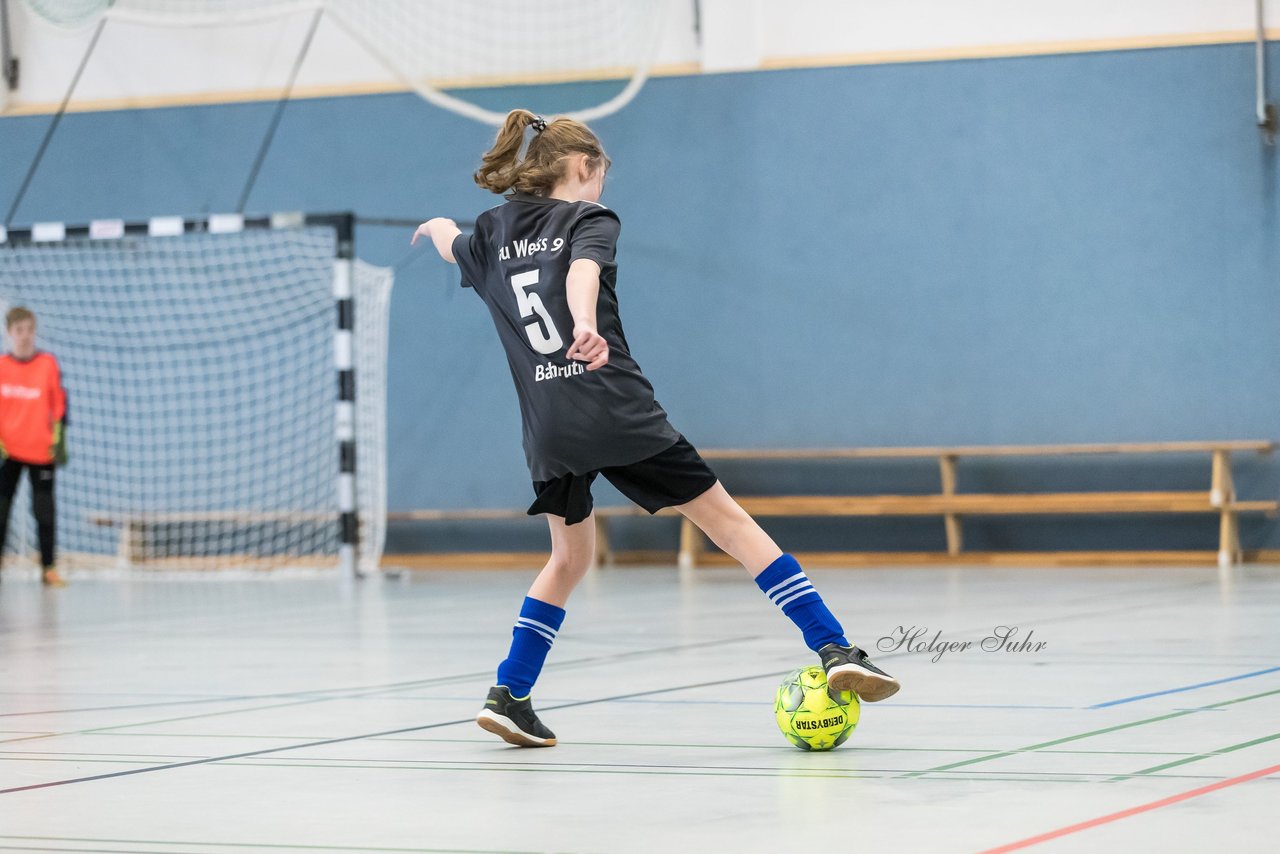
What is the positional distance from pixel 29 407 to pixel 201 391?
2764mm

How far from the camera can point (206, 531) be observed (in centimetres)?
1498

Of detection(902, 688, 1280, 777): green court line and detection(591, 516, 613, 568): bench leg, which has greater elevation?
detection(591, 516, 613, 568): bench leg

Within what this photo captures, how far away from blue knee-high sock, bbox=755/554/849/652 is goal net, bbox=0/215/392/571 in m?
10.3

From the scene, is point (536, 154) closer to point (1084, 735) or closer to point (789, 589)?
point (789, 589)

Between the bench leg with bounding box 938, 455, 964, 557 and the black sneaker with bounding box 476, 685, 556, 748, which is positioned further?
the bench leg with bounding box 938, 455, 964, 557

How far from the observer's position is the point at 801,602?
13.5ft

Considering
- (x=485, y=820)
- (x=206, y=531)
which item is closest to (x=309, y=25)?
(x=206, y=531)

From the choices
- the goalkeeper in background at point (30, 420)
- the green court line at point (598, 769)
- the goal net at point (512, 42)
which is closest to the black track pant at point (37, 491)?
the goalkeeper in background at point (30, 420)

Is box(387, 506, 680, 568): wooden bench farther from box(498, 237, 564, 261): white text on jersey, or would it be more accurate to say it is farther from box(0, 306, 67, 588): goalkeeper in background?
box(498, 237, 564, 261): white text on jersey

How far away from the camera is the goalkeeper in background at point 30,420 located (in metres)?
12.1

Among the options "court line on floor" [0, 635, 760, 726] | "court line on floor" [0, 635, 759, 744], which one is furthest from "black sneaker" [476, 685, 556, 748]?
"court line on floor" [0, 635, 760, 726]

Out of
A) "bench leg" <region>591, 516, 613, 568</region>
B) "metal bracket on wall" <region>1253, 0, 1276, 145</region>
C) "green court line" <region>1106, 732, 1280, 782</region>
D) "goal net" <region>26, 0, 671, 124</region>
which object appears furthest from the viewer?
"bench leg" <region>591, 516, 613, 568</region>

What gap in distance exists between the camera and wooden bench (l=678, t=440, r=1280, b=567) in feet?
40.9

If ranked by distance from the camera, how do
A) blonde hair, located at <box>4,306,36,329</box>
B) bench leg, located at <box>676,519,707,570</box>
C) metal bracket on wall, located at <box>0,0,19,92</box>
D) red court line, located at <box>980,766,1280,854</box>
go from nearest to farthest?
red court line, located at <box>980,766,1280,854</box>, blonde hair, located at <box>4,306,36,329</box>, bench leg, located at <box>676,519,707,570</box>, metal bracket on wall, located at <box>0,0,19,92</box>
